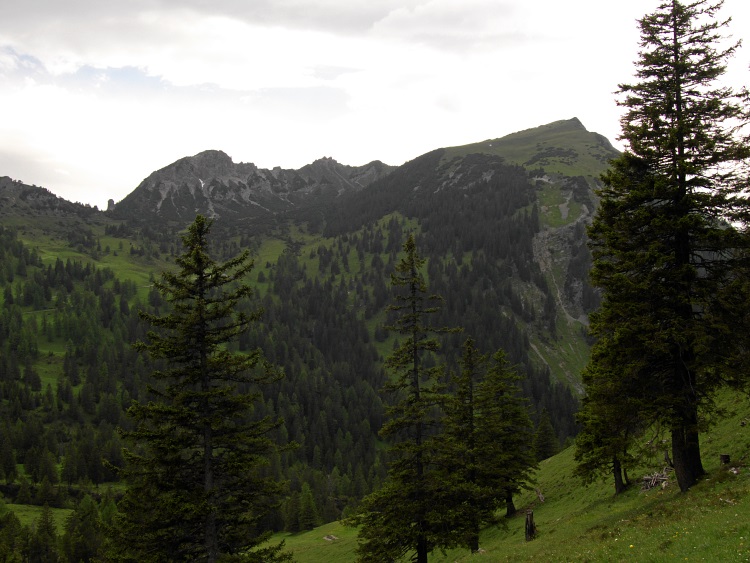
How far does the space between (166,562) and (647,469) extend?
3333 centimetres

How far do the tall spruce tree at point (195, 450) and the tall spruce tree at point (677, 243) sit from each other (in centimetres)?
1577

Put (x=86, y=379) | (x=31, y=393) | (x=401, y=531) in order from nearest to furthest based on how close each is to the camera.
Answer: (x=401, y=531)
(x=31, y=393)
(x=86, y=379)

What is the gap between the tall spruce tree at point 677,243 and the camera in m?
19.7

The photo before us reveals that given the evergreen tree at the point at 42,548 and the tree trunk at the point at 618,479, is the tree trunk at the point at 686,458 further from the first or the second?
the evergreen tree at the point at 42,548

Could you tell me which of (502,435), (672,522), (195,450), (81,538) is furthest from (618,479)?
(81,538)

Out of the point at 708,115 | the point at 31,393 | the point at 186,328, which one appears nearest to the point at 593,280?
the point at 708,115

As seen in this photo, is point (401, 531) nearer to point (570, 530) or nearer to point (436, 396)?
point (436, 396)

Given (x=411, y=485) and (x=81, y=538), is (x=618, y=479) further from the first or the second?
(x=81, y=538)

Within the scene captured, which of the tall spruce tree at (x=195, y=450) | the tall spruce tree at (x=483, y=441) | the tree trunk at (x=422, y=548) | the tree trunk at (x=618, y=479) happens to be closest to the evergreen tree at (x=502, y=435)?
the tall spruce tree at (x=483, y=441)

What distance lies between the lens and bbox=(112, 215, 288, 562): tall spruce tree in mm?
18125

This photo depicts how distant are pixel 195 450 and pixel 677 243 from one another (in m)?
22.6

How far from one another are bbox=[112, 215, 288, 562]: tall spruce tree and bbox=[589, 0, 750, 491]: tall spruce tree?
1577cm

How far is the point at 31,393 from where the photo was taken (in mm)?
157500

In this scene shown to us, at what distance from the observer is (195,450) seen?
2081 cm
